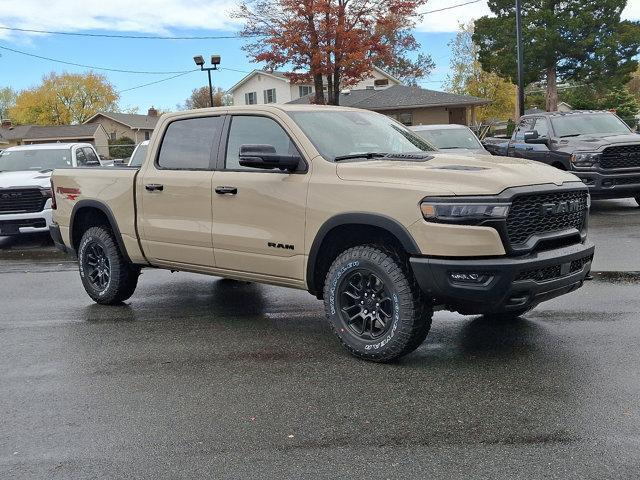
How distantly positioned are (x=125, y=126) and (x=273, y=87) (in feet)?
88.2

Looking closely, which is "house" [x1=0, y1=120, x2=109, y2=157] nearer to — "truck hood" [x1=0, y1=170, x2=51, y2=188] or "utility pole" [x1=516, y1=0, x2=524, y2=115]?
"utility pole" [x1=516, y1=0, x2=524, y2=115]

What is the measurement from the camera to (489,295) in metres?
4.35

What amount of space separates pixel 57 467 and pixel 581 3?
43.0 metres

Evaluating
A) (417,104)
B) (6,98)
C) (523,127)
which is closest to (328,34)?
(417,104)

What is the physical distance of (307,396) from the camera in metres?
4.34

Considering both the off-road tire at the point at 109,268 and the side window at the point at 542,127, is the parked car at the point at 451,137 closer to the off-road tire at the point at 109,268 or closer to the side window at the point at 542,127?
the side window at the point at 542,127

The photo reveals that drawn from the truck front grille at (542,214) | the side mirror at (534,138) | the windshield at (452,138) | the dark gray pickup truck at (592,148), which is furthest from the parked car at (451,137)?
the truck front grille at (542,214)

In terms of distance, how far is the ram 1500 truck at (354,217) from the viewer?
439 centimetres

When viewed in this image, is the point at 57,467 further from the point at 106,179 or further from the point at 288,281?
the point at 106,179

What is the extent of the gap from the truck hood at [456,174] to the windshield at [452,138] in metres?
8.85

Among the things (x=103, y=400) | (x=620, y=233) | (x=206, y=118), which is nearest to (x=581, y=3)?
(x=620, y=233)

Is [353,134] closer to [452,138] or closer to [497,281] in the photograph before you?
[497,281]

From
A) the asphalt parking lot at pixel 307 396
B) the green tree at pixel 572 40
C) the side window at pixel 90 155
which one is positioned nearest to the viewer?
the asphalt parking lot at pixel 307 396

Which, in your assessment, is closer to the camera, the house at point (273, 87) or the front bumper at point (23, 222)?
the front bumper at point (23, 222)
